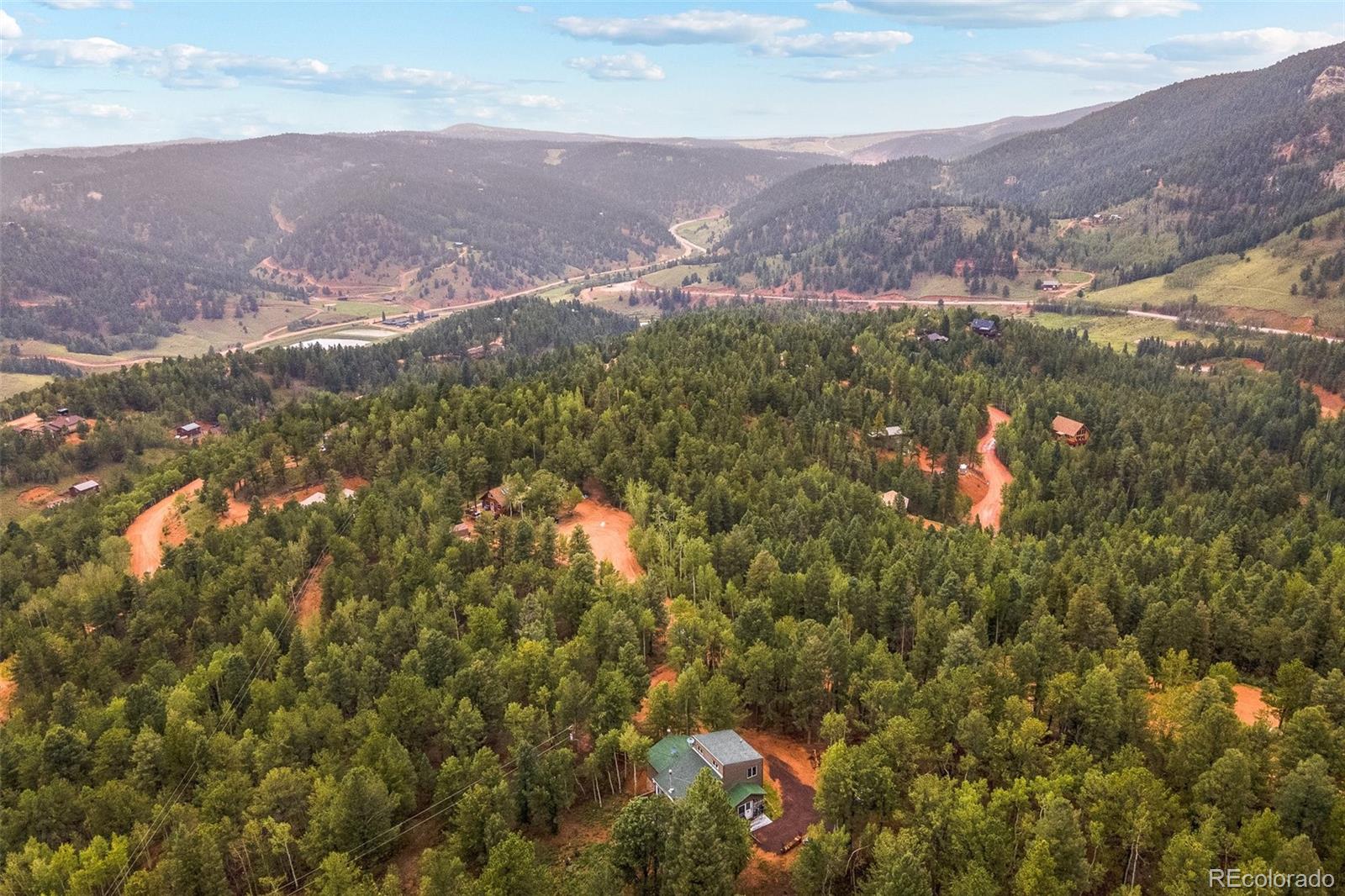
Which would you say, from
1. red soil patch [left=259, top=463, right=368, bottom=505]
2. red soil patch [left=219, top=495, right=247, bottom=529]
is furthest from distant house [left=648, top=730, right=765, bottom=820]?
red soil patch [left=259, top=463, right=368, bottom=505]

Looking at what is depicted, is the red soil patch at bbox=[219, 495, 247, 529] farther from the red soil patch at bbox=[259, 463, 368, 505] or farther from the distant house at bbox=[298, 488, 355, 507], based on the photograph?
the distant house at bbox=[298, 488, 355, 507]

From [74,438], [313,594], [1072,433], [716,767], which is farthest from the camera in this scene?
[74,438]

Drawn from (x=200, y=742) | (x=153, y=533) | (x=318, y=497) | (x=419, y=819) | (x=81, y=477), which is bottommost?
(x=81, y=477)

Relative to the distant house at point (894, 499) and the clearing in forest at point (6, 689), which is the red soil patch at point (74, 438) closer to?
the clearing in forest at point (6, 689)

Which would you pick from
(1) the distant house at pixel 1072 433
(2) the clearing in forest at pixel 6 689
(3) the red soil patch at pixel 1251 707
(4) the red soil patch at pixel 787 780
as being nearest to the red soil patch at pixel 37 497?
(2) the clearing in forest at pixel 6 689

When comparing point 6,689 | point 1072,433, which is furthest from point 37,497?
point 1072,433

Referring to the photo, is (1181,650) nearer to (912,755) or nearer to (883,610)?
(883,610)

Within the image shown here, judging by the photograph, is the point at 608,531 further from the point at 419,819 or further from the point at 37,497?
the point at 37,497
